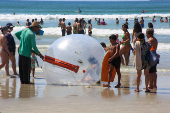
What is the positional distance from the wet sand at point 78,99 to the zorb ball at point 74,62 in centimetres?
20

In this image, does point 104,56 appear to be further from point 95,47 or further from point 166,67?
point 166,67

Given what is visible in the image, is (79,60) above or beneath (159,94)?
above

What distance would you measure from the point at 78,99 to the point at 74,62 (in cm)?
119

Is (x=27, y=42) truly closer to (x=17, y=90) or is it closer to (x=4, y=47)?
(x=17, y=90)

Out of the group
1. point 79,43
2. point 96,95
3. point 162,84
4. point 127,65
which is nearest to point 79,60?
point 79,43

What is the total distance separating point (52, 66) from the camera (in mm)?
6430

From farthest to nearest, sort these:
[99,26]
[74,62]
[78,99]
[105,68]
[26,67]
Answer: [99,26] → [26,67] → [105,68] → [74,62] → [78,99]

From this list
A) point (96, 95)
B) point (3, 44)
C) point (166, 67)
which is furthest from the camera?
point (166, 67)

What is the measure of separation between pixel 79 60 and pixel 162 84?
2.34 metres

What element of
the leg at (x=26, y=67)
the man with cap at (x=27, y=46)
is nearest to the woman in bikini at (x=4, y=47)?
the man with cap at (x=27, y=46)

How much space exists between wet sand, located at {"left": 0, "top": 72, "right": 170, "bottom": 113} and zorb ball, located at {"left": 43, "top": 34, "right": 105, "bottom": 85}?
0.66ft

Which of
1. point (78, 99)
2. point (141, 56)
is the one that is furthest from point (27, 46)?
point (141, 56)

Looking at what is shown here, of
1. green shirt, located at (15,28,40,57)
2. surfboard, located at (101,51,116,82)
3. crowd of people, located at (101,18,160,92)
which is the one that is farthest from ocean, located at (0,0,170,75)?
green shirt, located at (15,28,40,57)

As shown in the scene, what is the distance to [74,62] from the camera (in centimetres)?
632
